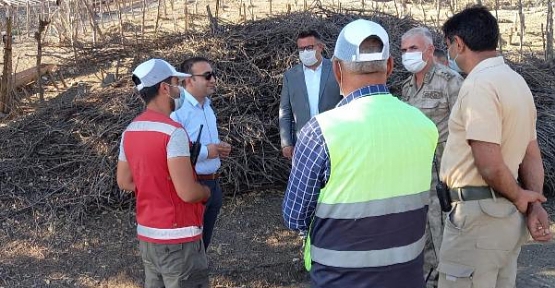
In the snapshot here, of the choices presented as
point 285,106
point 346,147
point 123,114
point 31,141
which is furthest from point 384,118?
point 31,141

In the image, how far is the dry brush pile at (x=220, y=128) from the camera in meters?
5.85

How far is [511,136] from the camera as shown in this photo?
256 centimetres

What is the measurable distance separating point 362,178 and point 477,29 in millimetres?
1116

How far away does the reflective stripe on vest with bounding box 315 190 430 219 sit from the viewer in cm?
195

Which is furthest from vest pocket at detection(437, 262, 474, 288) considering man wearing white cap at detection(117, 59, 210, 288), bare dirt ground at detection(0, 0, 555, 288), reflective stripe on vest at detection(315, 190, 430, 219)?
bare dirt ground at detection(0, 0, 555, 288)

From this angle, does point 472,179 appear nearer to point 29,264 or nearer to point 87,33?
point 29,264

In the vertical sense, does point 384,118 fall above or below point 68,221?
above

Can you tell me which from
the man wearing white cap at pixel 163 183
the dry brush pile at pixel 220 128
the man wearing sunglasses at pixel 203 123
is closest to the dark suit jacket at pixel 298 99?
the man wearing sunglasses at pixel 203 123

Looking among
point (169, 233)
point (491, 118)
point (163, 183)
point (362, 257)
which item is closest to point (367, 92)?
point (362, 257)

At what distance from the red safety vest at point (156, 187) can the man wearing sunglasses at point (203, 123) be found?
0.70 metres

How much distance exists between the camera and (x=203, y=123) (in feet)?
12.4

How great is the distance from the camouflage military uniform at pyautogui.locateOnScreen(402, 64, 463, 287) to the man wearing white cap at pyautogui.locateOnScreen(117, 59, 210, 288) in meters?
1.69

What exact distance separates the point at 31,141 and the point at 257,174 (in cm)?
256

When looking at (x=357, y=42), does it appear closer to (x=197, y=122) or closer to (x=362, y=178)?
(x=362, y=178)
